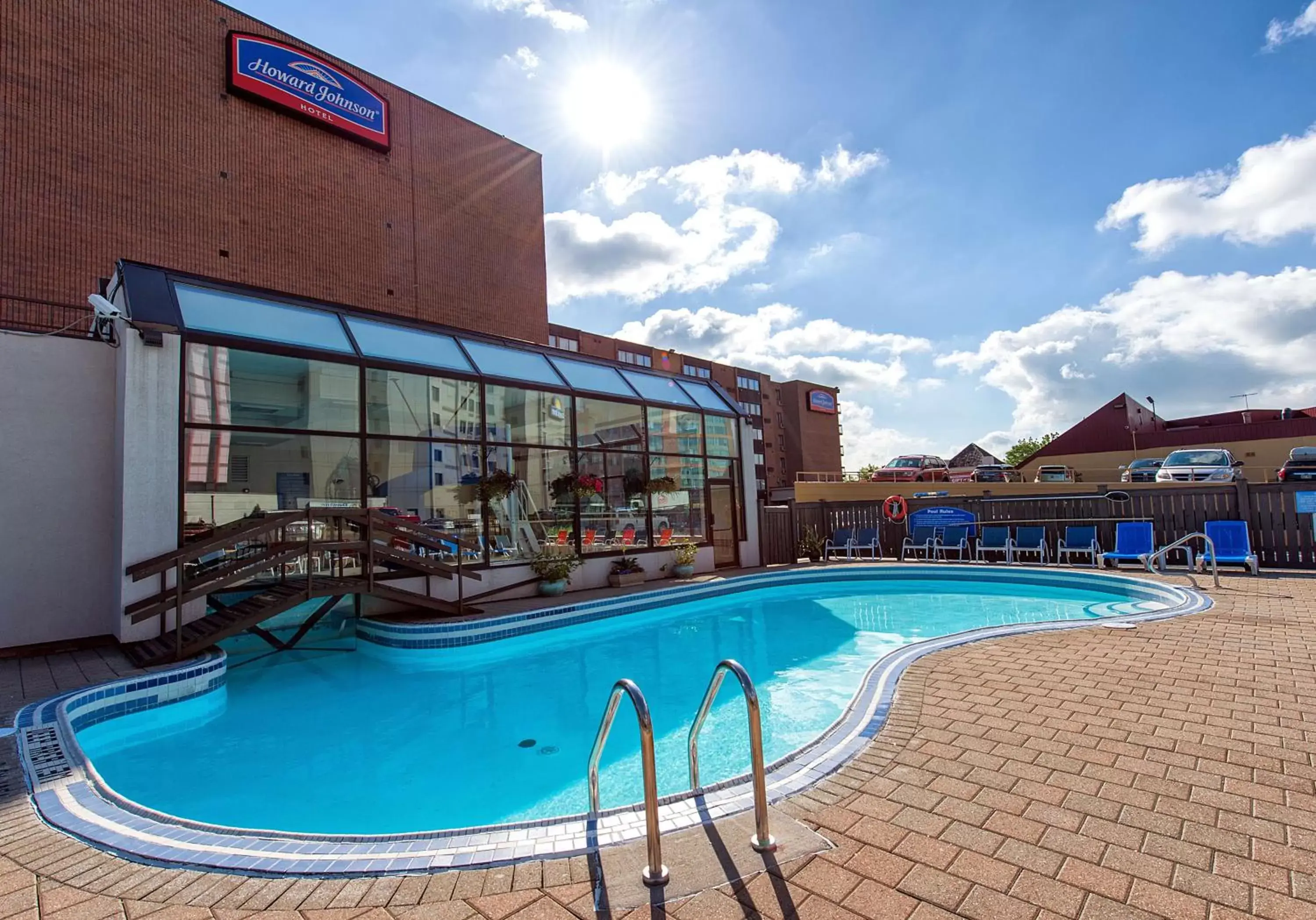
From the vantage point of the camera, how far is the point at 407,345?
29.7 feet

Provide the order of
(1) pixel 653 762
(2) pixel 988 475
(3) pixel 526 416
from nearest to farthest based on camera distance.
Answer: (1) pixel 653 762 < (3) pixel 526 416 < (2) pixel 988 475

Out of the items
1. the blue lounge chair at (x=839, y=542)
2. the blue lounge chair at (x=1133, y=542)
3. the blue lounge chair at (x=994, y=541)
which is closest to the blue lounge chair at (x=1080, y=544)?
the blue lounge chair at (x=1133, y=542)

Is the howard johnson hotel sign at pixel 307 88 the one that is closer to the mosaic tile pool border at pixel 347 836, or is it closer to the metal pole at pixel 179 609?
the metal pole at pixel 179 609

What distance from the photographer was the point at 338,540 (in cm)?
729

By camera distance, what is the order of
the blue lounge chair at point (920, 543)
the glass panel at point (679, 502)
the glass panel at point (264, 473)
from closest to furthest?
the glass panel at point (264, 473) < the glass panel at point (679, 502) < the blue lounge chair at point (920, 543)

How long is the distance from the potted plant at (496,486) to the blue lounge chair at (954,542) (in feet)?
30.8

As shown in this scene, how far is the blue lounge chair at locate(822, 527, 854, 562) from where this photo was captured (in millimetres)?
14531

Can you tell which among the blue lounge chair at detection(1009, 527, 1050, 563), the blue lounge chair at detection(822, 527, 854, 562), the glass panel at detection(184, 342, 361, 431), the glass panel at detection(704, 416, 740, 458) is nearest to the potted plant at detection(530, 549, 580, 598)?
the glass panel at detection(184, 342, 361, 431)

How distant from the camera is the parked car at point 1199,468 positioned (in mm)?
15406

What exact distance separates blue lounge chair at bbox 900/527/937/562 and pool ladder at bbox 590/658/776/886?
12.1 metres

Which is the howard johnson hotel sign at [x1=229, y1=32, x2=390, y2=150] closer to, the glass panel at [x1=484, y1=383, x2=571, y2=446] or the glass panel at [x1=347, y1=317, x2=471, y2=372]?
the glass panel at [x1=347, y1=317, x2=471, y2=372]

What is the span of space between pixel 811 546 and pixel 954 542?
10.3ft

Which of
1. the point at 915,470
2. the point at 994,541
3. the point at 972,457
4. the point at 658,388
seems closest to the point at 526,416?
the point at 658,388

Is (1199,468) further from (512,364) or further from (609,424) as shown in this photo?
(512,364)
